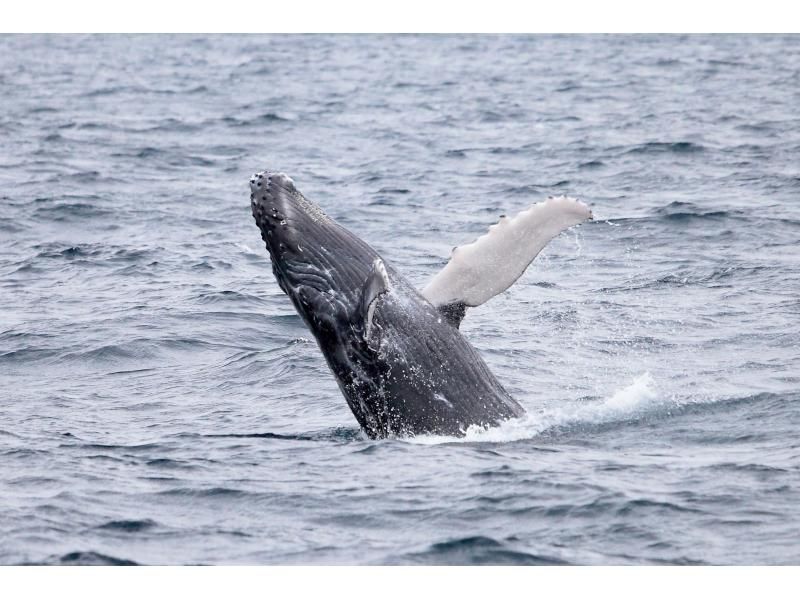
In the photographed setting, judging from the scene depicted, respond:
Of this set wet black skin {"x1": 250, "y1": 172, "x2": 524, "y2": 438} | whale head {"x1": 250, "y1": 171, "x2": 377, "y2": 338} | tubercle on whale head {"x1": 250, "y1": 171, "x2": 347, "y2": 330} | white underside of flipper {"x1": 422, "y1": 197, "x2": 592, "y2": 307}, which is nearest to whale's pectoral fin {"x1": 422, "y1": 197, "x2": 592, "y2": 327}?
white underside of flipper {"x1": 422, "y1": 197, "x2": 592, "y2": 307}

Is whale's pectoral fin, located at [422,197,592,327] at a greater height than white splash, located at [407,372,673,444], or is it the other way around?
whale's pectoral fin, located at [422,197,592,327]

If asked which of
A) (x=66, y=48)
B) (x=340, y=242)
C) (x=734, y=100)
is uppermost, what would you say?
(x=66, y=48)

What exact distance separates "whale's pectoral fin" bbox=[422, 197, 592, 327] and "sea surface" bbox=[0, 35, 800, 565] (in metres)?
1.52

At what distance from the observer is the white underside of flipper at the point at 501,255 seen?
1405cm

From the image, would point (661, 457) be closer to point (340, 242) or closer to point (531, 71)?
point (340, 242)

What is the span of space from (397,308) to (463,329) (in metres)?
6.66

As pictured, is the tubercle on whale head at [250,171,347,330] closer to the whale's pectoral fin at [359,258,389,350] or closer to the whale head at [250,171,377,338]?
the whale head at [250,171,377,338]

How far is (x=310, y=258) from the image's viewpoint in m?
13.8

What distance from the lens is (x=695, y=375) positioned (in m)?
17.4

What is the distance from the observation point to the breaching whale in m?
13.6

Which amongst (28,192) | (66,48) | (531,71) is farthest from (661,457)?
(66,48)

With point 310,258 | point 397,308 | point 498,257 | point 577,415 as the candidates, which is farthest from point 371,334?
point 577,415

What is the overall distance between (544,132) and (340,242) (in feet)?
94.6

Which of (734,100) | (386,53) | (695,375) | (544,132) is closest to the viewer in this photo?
(695,375)
